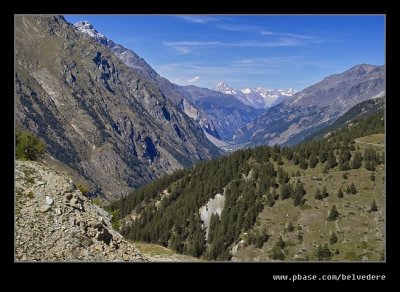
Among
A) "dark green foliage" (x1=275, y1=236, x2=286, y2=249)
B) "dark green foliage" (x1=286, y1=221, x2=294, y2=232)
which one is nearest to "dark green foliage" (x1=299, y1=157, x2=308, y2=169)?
"dark green foliage" (x1=286, y1=221, x2=294, y2=232)

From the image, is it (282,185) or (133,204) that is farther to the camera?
(133,204)

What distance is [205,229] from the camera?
127625 mm

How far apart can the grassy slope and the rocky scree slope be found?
60.0 m

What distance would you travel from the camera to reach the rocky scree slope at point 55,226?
24.2 metres

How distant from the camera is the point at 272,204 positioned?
117 meters

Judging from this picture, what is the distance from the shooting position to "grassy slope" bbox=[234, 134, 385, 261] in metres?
88.4

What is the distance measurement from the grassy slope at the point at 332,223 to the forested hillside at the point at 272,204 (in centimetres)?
23

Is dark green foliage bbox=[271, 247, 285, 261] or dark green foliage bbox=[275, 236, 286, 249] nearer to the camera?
dark green foliage bbox=[271, 247, 285, 261]

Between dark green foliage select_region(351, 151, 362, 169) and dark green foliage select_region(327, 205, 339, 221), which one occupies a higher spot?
dark green foliage select_region(351, 151, 362, 169)

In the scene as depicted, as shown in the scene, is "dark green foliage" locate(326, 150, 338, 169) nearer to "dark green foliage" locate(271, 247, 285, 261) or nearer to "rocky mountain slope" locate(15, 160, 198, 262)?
"dark green foliage" locate(271, 247, 285, 261)
